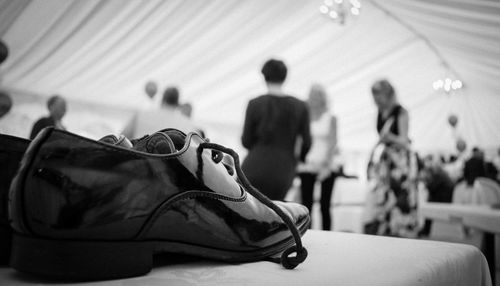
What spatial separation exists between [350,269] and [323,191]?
202 cm

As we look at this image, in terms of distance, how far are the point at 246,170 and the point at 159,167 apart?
116 cm

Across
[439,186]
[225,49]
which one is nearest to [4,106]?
[225,49]

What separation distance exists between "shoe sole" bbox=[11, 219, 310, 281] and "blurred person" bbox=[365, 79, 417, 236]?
1850 millimetres

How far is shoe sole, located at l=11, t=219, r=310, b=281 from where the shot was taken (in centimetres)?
35

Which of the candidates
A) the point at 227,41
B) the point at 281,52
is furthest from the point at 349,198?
the point at 227,41

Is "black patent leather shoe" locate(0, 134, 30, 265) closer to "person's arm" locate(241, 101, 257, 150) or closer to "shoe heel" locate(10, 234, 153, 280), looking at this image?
"shoe heel" locate(10, 234, 153, 280)

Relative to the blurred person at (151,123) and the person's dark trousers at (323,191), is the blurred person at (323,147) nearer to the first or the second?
the person's dark trousers at (323,191)

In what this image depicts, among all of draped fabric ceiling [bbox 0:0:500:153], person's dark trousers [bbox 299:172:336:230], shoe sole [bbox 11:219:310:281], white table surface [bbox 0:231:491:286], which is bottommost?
person's dark trousers [bbox 299:172:336:230]

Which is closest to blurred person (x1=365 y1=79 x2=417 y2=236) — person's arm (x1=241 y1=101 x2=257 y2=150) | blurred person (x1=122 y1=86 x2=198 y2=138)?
person's arm (x1=241 y1=101 x2=257 y2=150)

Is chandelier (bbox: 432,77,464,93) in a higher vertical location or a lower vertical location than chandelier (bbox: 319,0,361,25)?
lower

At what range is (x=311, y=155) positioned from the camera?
230 centimetres

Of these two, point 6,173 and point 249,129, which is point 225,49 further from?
point 6,173

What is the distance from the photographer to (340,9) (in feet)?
14.8

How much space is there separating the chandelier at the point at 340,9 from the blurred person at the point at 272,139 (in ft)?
10.8
